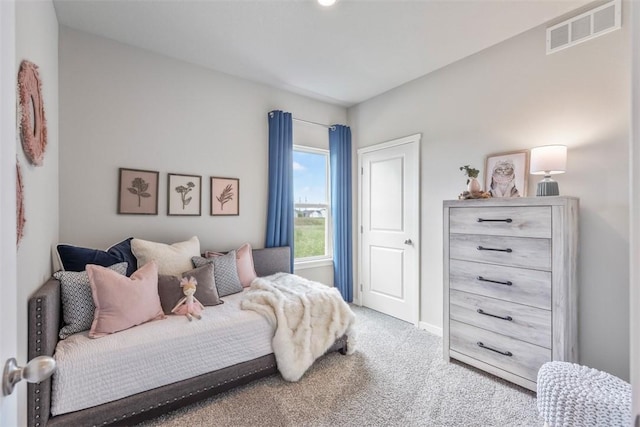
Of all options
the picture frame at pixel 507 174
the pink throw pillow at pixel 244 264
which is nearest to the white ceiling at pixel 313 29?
the picture frame at pixel 507 174

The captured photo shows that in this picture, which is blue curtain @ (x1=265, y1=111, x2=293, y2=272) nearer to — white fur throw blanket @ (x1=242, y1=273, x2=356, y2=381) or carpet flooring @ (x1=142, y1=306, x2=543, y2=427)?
white fur throw blanket @ (x1=242, y1=273, x2=356, y2=381)

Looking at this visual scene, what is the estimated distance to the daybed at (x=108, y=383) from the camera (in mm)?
1461

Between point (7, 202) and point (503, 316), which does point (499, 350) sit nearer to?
point (503, 316)

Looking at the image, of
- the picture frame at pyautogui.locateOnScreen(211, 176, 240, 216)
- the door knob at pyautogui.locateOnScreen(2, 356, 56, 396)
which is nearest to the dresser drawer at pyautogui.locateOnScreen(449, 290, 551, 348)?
the picture frame at pyautogui.locateOnScreen(211, 176, 240, 216)

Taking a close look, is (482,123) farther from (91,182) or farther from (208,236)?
(91,182)

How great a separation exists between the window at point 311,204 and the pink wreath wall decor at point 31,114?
2463 millimetres

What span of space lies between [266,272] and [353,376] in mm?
1436

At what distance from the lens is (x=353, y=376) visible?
7.63ft

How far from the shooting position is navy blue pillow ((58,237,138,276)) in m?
2.14

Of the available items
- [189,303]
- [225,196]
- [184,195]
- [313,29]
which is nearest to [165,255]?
[189,303]

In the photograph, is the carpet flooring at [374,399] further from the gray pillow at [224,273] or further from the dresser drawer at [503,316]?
the gray pillow at [224,273]

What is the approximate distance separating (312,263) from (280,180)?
3.84 ft

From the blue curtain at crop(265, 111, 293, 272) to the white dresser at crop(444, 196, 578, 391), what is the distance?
179 cm

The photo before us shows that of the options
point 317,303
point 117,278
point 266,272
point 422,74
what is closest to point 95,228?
point 117,278
